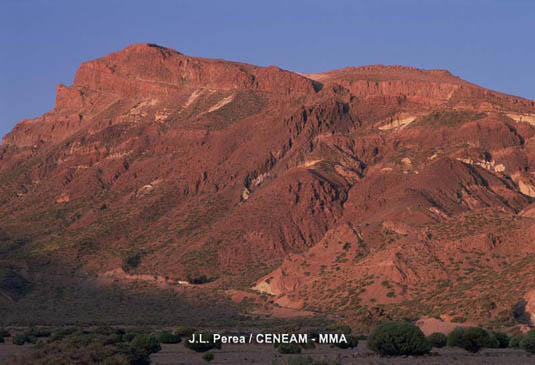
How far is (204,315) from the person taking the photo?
333ft

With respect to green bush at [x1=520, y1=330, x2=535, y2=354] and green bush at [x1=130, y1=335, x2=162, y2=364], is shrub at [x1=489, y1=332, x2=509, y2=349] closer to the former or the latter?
green bush at [x1=520, y1=330, x2=535, y2=354]

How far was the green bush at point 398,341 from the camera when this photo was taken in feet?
144

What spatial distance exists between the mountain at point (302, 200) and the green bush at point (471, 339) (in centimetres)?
1856

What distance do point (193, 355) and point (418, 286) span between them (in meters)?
47.4

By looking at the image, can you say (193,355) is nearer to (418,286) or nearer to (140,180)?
(418,286)

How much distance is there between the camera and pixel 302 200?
134625 millimetres

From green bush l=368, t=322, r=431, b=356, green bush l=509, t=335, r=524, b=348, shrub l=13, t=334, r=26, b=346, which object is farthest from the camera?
shrub l=13, t=334, r=26, b=346

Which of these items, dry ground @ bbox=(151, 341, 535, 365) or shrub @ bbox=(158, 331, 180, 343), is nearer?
dry ground @ bbox=(151, 341, 535, 365)

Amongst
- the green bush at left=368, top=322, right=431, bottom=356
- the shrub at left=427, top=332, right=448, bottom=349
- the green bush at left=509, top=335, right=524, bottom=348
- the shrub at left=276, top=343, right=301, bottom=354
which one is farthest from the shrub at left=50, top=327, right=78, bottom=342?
the green bush at left=509, top=335, right=524, bottom=348

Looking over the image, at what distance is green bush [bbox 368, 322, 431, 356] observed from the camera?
4400cm

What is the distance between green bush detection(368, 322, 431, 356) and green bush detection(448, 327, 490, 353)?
14.1ft

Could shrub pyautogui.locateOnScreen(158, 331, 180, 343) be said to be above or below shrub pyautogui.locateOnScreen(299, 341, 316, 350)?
above

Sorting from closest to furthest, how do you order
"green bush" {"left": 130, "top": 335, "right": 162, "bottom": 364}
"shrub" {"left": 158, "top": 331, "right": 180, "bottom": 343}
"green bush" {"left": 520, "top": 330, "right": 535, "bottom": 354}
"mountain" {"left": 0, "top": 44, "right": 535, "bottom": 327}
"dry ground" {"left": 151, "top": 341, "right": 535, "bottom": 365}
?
"green bush" {"left": 130, "top": 335, "right": 162, "bottom": 364}
"dry ground" {"left": 151, "top": 341, "right": 535, "bottom": 365}
"green bush" {"left": 520, "top": 330, "right": 535, "bottom": 354}
"shrub" {"left": 158, "top": 331, "right": 180, "bottom": 343}
"mountain" {"left": 0, "top": 44, "right": 535, "bottom": 327}

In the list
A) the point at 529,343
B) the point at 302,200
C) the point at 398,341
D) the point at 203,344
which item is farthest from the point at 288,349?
the point at 302,200
